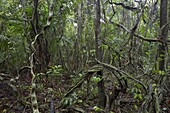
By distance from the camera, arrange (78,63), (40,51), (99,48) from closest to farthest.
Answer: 1. (99,48)
2. (40,51)
3. (78,63)

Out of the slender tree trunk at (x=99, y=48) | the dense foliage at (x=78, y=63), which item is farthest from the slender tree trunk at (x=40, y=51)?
the slender tree trunk at (x=99, y=48)

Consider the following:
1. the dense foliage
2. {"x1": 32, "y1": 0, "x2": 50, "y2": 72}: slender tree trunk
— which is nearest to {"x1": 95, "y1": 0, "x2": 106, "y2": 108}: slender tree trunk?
the dense foliage

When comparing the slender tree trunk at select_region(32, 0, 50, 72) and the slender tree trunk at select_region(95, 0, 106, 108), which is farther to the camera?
the slender tree trunk at select_region(32, 0, 50, 72)

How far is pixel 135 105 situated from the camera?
3480mm

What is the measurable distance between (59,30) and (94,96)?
2.10 metres

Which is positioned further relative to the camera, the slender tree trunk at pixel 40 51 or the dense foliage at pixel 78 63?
the slender tree trunk at pixel 40 51

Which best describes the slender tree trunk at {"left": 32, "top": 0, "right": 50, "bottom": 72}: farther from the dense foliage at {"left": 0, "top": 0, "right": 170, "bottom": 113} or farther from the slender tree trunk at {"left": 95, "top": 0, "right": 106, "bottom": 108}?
the slender tree trunk at {"left": 95, "top": 0, "right": 106, "bottom": 108}

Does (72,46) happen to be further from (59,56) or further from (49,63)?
(49,63)

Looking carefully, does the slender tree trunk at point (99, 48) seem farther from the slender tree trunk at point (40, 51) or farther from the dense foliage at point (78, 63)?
the slender tree trunk at point (40, 51)

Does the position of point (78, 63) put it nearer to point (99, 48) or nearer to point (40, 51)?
point (40, 51)

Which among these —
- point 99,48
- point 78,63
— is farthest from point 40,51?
point 99,48

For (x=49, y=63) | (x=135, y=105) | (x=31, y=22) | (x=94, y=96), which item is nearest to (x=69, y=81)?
(x=49, y=63)

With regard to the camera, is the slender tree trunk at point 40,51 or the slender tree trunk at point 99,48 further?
the slender tree trunk at point 40,51

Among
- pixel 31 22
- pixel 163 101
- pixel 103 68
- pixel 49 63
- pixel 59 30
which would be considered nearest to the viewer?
pixel 103 68
